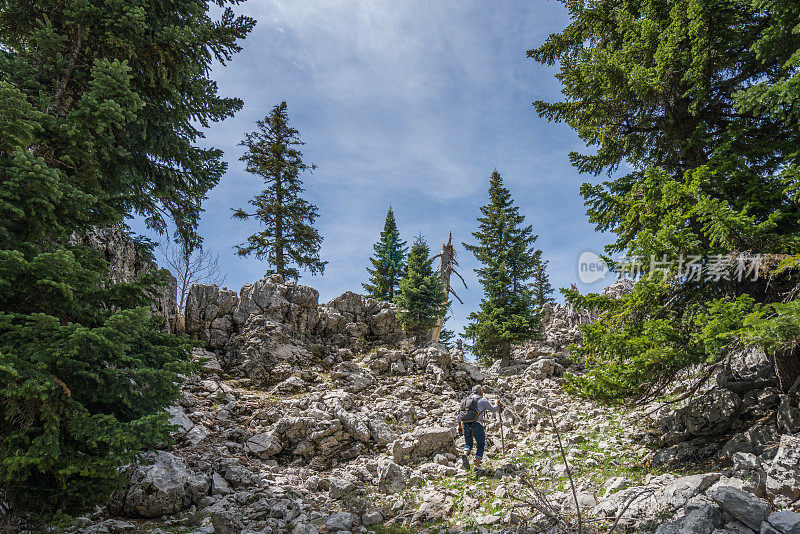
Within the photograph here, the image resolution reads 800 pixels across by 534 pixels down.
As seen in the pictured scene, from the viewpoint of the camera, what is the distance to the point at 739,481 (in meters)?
4.86

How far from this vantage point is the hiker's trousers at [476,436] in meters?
8.70

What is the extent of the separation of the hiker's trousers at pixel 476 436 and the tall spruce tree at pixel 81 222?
7.00m

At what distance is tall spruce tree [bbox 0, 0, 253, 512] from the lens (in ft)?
13.8

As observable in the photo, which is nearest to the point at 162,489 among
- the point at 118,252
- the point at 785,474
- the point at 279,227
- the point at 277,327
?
the point at 118,252

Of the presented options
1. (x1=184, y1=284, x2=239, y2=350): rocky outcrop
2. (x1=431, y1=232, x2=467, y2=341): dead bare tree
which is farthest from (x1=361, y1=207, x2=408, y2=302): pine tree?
(x1=184, y1=284, x2=239, y2=350): rocky outcrop

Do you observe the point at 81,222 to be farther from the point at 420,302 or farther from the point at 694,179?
the point at 420,302

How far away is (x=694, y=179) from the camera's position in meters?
6.46

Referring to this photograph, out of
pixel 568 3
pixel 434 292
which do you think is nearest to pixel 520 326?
pixel 434 292

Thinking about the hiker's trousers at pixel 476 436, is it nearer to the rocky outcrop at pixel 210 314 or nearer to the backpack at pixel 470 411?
the backpack at pixel 470 411

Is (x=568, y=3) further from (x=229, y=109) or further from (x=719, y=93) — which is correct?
(x=229, y=109)

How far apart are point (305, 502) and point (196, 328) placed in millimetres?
11112

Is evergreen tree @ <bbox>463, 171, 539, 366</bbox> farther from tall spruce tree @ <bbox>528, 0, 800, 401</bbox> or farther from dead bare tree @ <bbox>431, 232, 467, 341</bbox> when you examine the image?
tall spruce tree @ <bbox>528, 0, 800, 401</bbox>

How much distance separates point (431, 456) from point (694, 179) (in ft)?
29.9

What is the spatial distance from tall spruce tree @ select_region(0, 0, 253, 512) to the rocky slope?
1224 mm
